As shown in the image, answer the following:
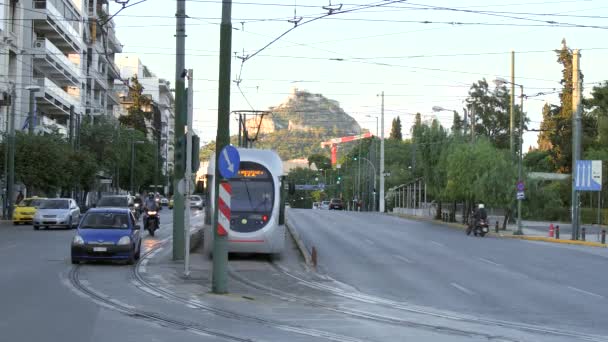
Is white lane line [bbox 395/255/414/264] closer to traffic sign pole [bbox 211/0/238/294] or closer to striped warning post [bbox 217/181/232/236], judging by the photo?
striped warning post [bbox 217/181/232/236]

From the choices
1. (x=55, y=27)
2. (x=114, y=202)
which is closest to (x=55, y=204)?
(x=114, y=202)

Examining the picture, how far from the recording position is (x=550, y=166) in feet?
311

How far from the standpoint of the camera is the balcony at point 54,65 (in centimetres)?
6297

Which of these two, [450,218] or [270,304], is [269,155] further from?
[450,218]

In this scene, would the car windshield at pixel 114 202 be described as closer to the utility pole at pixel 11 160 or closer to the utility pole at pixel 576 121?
the utility pole at pixel 11 160

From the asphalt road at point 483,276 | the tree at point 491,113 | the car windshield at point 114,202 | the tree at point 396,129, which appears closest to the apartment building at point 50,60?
the car windshield at point 114,202

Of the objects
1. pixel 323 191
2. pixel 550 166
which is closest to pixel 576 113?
pixel 550 166

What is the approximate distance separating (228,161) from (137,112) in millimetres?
101094

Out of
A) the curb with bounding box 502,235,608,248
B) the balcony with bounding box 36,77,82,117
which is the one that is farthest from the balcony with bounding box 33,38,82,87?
the curb with bounding box 502,235,608,248

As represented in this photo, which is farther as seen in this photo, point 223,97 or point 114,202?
point 114,202

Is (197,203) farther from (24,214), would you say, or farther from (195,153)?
(195,153)

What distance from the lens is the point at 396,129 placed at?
156 meters

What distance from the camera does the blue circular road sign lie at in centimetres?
1584

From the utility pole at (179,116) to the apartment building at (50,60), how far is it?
93.5 ft
